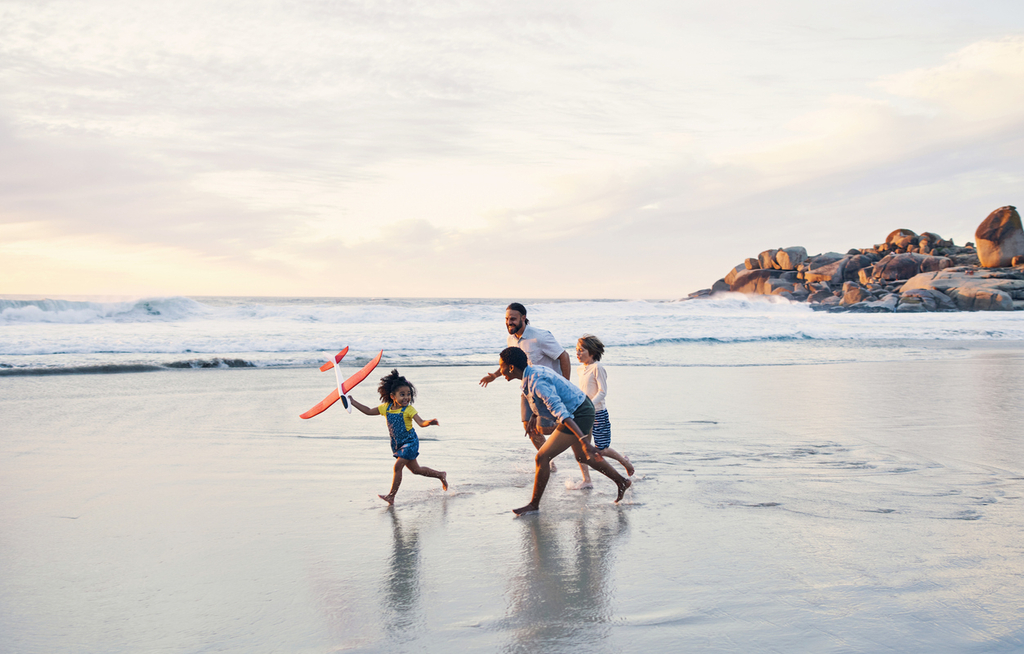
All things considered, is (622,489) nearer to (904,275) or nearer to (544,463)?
(544,463)

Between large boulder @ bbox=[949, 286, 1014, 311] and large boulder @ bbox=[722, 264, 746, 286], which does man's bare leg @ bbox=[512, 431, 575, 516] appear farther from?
large boulder @ bbox=[722, 264, 746, 286]

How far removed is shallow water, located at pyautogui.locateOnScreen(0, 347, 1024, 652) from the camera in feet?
10.5

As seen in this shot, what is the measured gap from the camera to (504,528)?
470 cm

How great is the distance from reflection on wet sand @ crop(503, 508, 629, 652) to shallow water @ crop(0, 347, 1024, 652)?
0.06 ft

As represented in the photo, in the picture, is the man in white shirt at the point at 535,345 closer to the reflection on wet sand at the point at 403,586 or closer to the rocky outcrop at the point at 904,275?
the reflection on wet sand at the point at 403,586

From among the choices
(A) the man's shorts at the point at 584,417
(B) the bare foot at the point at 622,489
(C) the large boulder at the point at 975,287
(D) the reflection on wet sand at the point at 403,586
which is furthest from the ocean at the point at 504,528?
(C) the large boulder at the point at 975,287

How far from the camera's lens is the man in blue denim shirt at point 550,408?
4.79 meters

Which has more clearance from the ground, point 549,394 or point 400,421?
point 549,394

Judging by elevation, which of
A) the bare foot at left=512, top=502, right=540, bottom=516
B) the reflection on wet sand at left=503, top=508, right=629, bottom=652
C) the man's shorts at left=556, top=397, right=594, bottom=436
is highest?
the man's shorts at left=556, top=397, right=594, bottom=436

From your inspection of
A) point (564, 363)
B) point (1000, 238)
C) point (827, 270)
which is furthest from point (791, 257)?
point (564, 363)

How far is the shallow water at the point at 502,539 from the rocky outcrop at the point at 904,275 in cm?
4236

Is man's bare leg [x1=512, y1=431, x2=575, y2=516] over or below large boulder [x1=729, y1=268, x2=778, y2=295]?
below

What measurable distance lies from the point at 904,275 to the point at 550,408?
6212cm

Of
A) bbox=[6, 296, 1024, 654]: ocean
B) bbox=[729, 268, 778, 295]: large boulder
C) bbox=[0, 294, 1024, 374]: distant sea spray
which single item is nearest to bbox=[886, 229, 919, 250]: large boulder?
bbox=[729, 268, 778, 295]: large boulder
